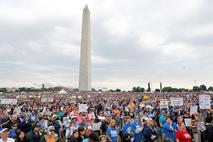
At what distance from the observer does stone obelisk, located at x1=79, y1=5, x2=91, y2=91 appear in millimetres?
60750

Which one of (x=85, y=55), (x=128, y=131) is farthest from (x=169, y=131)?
(x=85, y=55)

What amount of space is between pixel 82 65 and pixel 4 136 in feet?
189

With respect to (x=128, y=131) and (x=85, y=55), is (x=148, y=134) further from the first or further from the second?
(x=85, y=55)

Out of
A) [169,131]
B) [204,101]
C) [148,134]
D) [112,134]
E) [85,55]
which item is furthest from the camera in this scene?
[85,55]

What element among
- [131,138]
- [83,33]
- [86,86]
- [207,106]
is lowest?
[131,138]

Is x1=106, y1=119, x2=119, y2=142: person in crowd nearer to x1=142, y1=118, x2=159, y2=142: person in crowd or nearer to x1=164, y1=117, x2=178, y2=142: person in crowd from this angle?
x1=142, y1=118, x2=159, y2=142: person in crowd

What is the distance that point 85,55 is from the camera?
63.5 meters

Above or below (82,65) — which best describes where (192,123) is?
below

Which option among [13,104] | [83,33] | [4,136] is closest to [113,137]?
[4,136]

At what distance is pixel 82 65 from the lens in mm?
64250

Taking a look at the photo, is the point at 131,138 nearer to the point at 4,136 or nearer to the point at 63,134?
the point at 63,134

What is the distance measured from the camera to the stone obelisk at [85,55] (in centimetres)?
6075

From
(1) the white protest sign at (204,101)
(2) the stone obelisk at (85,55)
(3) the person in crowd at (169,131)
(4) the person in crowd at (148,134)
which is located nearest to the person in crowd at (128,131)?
(4) the person in crowd at (148,134)

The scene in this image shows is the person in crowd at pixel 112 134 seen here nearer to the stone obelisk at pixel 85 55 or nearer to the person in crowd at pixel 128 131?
the person in crowd at pixel 128 131
